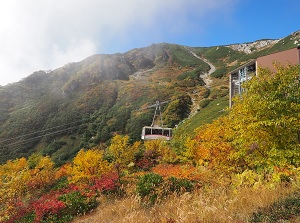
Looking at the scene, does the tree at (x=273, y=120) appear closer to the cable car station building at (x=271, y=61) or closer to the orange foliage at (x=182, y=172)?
the orange foliage at (x=182, y=172)

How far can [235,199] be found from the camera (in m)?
5.39

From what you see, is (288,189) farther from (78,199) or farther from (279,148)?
(78,199)

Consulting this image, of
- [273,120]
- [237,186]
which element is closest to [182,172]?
[273,120]

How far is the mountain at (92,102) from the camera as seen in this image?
66188 millimetres

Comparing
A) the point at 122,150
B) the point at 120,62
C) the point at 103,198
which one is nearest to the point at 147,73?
the point at 120,62

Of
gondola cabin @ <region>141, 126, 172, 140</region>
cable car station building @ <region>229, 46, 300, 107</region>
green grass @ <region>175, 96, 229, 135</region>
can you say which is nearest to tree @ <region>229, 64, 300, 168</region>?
cable car station building @ <region>229, 46, 300, 107</region>

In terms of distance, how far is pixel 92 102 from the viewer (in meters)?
90.4

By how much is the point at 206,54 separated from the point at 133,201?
176871 millimetres

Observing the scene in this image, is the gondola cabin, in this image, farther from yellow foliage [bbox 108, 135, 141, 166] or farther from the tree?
the tree

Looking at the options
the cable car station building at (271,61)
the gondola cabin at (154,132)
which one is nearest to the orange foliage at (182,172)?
the cable car station building at (271,61)

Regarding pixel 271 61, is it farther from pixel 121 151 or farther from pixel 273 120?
pixel 273 120

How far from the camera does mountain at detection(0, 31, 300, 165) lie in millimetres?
66188

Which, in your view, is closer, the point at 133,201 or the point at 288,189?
the point at 288,189

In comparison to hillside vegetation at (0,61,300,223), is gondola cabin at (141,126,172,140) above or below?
below
